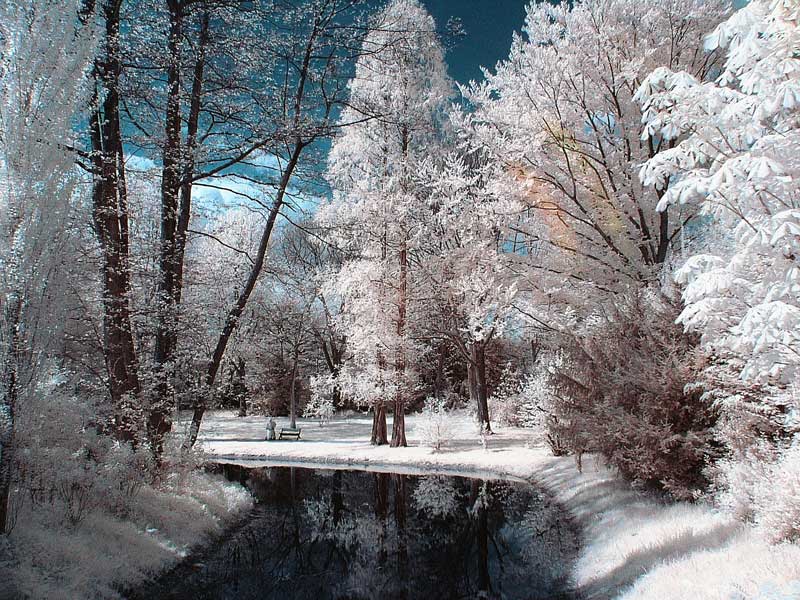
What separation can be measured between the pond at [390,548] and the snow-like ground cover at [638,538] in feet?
1.55

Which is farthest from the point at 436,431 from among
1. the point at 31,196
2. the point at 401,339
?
the point at 31,196

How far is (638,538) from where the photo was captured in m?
Answer: 6.03

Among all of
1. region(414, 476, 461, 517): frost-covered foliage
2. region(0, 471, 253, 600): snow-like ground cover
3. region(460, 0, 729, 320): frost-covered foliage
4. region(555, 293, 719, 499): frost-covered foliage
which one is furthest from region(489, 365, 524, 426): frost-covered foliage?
region(0, 471, 253, 600): snow-like ground cover

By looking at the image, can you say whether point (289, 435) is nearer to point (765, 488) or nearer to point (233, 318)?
point (233, 318)

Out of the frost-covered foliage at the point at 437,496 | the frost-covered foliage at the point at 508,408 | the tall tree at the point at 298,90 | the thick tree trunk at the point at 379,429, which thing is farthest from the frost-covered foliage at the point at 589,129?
the frost-covered foliage at the point at 508,408

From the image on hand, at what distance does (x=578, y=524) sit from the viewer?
26.3 ft

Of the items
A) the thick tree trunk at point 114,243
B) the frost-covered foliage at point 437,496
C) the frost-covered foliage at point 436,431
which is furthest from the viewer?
the frost-covered foliage at point 436,431

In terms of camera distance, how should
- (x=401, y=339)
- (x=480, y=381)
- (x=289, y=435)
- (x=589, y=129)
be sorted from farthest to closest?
1. (x=289, y=435)
2. (x=480, y=381)
3. (x=401, y=339)
4. (x=589, y=129)

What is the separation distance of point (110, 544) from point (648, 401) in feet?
21.1

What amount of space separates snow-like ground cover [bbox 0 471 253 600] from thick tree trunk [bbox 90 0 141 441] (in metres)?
1.17

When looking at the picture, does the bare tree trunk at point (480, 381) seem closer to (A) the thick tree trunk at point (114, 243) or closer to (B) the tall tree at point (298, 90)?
(B) the tall tree at point (298, 90)

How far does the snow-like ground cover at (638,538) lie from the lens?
13.1 feet

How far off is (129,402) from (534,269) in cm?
707

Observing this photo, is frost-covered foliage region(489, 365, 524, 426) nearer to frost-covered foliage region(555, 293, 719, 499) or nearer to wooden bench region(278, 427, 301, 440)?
wooden bench region(278, 427, 301, 440)
